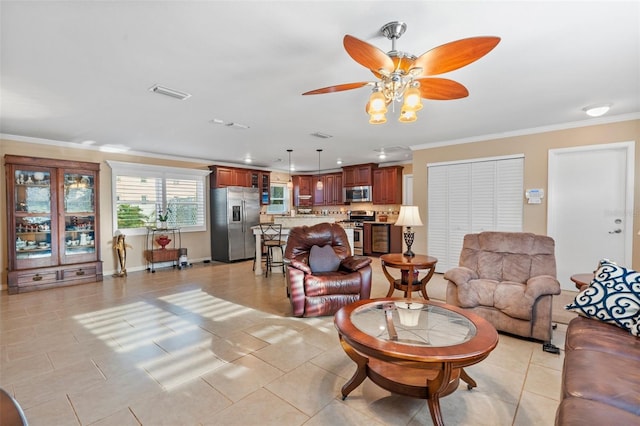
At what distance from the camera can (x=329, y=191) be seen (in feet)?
29.0

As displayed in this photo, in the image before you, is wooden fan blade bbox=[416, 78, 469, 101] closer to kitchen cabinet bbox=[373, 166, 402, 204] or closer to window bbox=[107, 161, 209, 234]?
kitchen cabinet bbox=[373, 166, 402, 204]

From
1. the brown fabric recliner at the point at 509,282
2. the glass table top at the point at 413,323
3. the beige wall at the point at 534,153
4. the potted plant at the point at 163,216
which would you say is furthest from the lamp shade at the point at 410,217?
the potted plant at the point at 163,216

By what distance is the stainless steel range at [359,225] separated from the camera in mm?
8023

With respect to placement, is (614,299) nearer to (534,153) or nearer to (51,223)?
(534,153)

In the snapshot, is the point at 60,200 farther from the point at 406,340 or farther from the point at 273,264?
the point at 406,340

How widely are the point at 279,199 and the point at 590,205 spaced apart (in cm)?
694

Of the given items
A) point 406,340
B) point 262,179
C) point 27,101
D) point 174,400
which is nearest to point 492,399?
point 406,340

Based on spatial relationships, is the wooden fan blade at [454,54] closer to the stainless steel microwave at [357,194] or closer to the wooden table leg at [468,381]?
the wooden table leg at [468,381]

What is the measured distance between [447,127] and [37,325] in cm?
562

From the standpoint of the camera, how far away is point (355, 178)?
8.22 meters

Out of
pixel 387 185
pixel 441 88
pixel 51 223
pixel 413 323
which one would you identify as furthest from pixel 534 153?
pixel 51 223

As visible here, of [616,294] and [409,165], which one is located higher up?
[409,165]

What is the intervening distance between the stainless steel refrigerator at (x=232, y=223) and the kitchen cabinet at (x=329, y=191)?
226cm

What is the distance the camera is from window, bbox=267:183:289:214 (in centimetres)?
891
